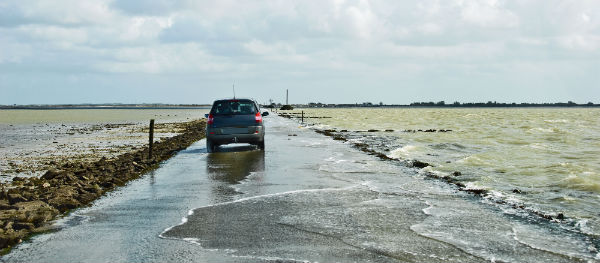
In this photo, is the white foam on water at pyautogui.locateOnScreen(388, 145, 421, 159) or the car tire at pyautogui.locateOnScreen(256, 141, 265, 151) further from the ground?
the car tire at pyautogui.locateOnScreen(256, 141, 265, 151)

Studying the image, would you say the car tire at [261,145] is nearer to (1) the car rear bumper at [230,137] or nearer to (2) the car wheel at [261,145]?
(2) the car wheel at [261,145]

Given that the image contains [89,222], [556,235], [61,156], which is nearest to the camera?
[556,235]

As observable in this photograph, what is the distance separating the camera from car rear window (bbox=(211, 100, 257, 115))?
1931cm

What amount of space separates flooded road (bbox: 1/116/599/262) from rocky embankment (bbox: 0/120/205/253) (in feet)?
1.09

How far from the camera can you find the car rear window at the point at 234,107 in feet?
63.4

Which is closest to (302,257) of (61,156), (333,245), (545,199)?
(333,245)

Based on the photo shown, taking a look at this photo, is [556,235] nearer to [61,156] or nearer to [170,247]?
[170,247]

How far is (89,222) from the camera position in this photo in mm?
7621

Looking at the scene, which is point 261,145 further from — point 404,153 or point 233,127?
point 404,153

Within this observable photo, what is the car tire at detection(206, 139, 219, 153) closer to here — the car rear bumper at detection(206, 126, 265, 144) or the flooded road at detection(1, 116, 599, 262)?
the car rear bumper at detection(206, 126, 265, 144)

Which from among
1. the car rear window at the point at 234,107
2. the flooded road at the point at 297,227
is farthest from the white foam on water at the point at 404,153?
the flooded road at the point at 297,227

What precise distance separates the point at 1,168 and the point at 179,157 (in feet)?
16.8

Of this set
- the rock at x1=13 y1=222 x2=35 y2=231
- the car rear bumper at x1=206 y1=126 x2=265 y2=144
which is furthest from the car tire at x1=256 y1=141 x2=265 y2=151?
the rock at x1=13 y1=222 x2=35 y2=231

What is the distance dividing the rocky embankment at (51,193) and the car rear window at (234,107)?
384 cm
